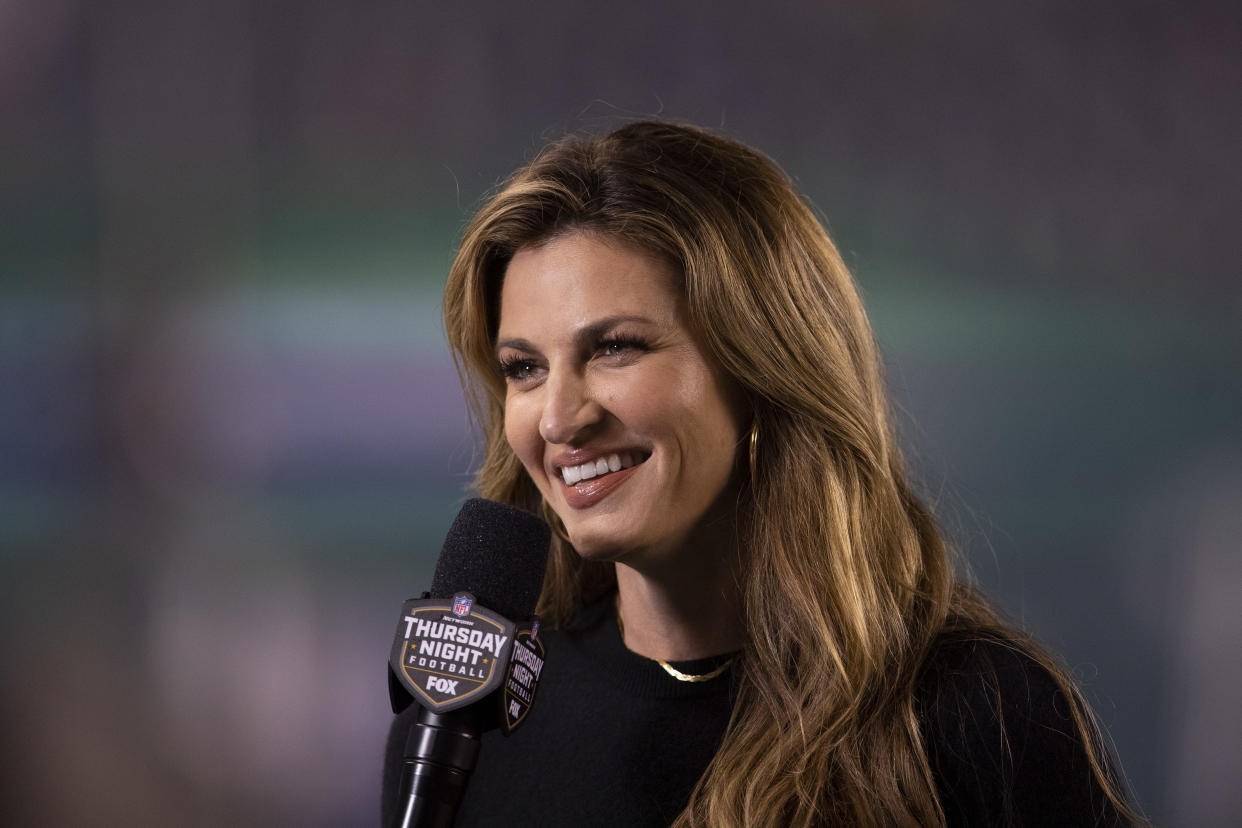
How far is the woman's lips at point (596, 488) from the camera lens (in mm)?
1526

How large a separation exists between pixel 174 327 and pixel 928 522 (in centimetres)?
A: 168

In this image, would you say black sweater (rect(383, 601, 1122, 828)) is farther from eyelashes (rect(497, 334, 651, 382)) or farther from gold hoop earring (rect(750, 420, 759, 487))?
eyelashes (rect(497, 334, 651, 382))

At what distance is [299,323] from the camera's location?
2.54 meters

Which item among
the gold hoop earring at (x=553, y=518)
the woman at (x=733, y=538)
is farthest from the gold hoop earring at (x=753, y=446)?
the gold hoop earring at (x=553, y=518)

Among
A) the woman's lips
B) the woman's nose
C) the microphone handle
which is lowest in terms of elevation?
the microphone handle

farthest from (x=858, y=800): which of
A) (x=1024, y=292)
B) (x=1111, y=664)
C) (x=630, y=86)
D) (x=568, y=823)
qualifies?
(x=630, y=86)

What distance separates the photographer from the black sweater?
1430mm

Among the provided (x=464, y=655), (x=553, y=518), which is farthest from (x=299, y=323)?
(x=464, y=655)

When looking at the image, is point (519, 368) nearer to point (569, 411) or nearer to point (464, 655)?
point (569, 411)

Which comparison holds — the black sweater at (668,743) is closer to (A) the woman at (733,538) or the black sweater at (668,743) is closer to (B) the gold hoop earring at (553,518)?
(A) the woman at (733,538)

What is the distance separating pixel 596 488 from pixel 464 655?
360 mm

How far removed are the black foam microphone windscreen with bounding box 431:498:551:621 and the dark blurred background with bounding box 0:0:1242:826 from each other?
1190 mm

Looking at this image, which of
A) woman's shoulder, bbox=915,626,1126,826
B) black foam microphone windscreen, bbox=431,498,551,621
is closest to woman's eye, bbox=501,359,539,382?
black foam microphone windscreen, bbox=431,498,551,621

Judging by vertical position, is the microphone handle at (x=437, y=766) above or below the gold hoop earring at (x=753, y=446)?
below
